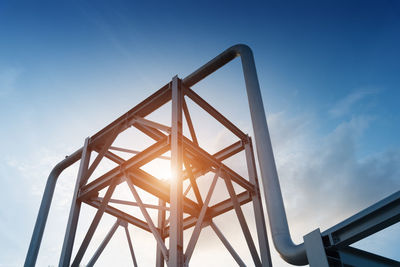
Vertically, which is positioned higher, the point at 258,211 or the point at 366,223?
the point at 258,211

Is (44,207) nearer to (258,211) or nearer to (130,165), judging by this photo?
(130,165)

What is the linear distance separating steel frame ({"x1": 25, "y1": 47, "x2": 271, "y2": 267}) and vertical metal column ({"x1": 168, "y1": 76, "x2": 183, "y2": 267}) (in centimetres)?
2

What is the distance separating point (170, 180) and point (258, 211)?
3.04 metres

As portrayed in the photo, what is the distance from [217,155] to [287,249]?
19.6 ft

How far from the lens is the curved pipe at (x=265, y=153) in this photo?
536 cm

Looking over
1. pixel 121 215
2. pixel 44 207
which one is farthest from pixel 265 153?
pixel 44 207

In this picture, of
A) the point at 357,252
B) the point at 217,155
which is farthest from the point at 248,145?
the point at 357,252

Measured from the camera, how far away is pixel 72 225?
9109 millimetres

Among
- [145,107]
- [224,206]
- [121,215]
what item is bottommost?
[224,206]

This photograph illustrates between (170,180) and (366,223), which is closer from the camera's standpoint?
(366,223)

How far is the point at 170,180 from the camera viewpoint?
338 inches

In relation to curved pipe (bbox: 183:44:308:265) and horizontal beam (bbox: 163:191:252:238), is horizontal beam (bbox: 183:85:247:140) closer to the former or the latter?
curved pipe (bbox: 183:44:308:265)

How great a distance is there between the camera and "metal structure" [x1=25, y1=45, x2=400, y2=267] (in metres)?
4.41

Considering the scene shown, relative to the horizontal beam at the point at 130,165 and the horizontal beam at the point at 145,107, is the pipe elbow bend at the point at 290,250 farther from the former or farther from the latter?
the horizontal beam at the point at 145,107
